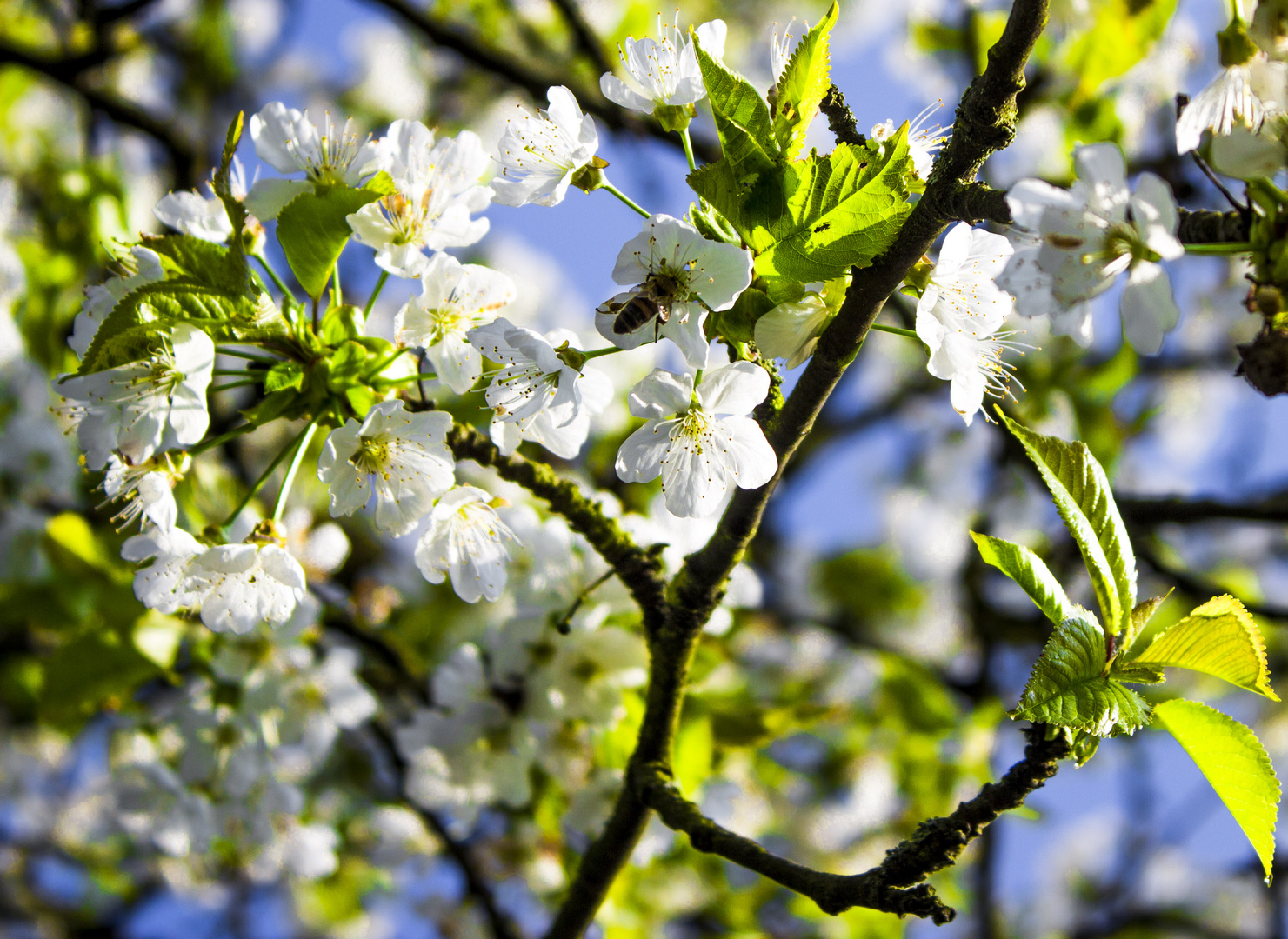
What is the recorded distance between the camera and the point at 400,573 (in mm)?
3453

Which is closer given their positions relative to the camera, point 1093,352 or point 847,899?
point 847,899

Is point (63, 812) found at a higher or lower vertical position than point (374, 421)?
higher

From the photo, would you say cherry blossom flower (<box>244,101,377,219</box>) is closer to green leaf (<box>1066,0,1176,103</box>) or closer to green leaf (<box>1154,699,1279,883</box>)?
green leaf (<box>1154,699,1279,883</box>)

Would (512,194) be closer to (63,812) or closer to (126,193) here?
(126,193)

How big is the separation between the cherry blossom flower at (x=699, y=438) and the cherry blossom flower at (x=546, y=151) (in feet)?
0.93

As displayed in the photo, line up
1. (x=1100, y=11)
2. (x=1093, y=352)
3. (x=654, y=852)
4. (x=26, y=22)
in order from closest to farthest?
1. (x=654, y=852)
2. (x=1100, y=11)
3. (x=1093, y=352)
4. (x=26, y=22)

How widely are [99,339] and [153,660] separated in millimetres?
1010

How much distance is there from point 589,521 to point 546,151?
498mm

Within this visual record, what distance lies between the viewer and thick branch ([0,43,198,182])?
2.84 m

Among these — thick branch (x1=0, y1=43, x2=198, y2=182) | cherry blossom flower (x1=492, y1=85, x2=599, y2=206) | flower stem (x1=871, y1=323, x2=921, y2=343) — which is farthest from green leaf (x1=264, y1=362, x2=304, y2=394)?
thick branch (x1=0, y1=43, x2=198, y2=182)

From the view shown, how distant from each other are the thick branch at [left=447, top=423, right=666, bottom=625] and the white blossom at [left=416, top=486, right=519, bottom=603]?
Answer: 6 centimetres

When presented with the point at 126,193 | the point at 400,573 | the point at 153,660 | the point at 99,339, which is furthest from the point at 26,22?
the point at 99,339

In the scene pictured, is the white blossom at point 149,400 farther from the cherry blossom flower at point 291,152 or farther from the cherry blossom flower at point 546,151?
the cherry blossom flower at point 546,151

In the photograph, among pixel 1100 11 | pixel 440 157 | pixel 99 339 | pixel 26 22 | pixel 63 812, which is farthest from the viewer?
pixel 63 812
